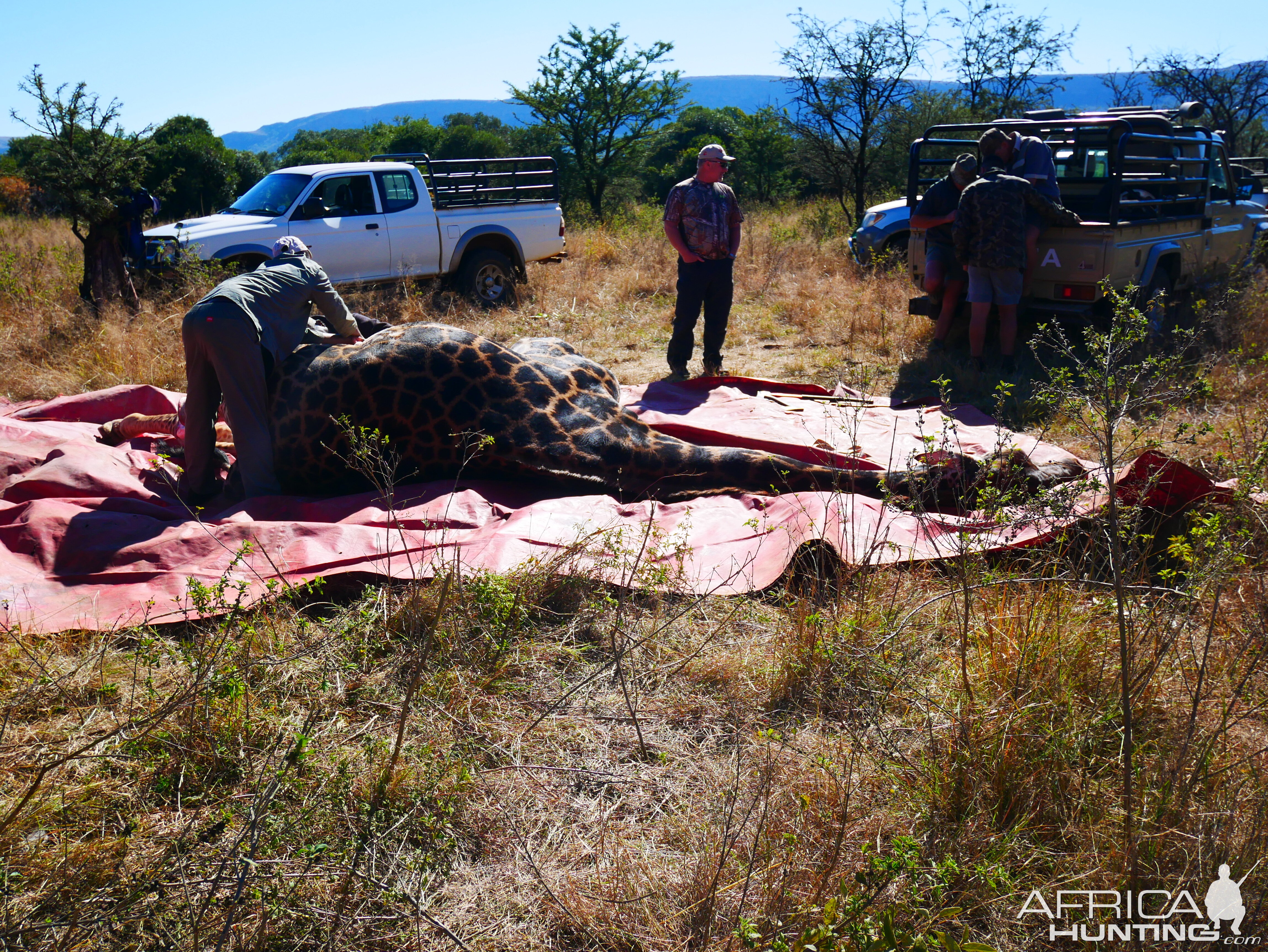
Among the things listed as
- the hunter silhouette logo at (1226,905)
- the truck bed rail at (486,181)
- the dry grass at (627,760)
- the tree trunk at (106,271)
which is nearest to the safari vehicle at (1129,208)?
the dry grass at (627,760)

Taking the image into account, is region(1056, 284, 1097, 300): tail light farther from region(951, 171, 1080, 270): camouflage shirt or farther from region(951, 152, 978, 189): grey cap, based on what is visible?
region(951, 152, 978, 189): grey cap

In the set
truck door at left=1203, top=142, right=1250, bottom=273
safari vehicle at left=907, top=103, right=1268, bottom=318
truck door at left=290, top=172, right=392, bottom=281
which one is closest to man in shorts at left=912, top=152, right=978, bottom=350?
safari vehicle at left=907, top=103, right=1268, bottom=318

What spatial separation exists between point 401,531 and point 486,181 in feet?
33.3

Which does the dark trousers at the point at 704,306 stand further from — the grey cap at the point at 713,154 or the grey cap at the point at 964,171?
the grey cap at the point at 964,171

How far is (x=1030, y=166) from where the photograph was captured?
7617 mm

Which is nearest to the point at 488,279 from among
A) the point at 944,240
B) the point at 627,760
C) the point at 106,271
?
the point at 106,271

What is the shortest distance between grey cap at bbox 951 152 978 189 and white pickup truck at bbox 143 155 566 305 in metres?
6.04

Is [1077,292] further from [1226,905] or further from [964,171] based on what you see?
[1226,905]

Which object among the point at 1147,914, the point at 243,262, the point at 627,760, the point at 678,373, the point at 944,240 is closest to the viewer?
the point at 1147,914

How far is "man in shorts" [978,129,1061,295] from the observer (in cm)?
744

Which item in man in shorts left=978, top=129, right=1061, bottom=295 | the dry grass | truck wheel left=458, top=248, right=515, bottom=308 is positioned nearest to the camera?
the dry grass

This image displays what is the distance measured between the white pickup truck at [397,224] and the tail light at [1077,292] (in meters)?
6.96

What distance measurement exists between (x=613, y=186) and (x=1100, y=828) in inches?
899

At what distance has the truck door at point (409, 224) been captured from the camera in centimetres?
1105
